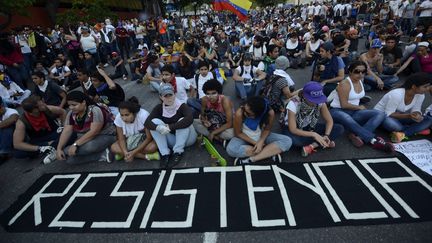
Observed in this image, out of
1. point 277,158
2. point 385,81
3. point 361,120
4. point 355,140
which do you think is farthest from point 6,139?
point 385,81

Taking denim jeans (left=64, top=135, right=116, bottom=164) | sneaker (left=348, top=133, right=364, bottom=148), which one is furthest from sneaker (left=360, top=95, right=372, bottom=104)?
denim jeans (left=64, top=135, right=116, bottom=164)

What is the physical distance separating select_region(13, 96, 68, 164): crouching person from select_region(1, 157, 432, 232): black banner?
2.92ft

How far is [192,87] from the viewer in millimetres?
6301

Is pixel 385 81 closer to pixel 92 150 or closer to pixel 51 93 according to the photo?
pixel 92 150

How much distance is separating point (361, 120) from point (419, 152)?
0.93m

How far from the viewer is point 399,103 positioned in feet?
13.3

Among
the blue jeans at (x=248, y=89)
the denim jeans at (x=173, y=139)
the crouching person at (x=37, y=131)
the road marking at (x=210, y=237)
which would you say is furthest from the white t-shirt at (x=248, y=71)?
the road marking at (x=210, y=237)

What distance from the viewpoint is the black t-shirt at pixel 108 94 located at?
5.59m

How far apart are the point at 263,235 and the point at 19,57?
10117 millimetres

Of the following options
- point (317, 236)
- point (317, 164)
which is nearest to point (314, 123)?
point (317, 164)

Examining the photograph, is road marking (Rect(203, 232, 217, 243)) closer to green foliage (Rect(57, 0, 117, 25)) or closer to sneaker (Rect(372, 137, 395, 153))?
sneaker (Rect(372, 137, 395, 153))

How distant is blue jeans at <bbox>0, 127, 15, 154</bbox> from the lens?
464cm

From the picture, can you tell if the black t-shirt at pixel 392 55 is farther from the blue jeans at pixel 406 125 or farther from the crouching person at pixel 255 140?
the crouching person at pixel 255 140

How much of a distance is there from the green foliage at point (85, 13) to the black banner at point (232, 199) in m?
15.8
